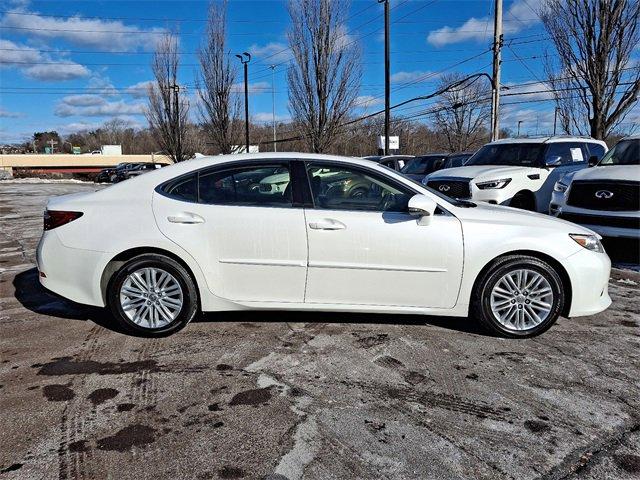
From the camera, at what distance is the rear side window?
413 cm

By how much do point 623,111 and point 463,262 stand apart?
11.9m

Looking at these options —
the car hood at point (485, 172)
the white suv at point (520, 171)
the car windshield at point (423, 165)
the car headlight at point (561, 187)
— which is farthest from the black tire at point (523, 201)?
the car windshield at point (423, 165)

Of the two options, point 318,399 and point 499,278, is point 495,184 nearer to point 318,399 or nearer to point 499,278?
point 499,278

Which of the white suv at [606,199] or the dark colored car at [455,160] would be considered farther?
the dark colored car at [455,160]

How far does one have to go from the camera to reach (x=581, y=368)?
357 centimetres

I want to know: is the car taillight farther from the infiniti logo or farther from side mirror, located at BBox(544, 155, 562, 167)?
side mirror, located at BBox(544, 155, 562, 167)

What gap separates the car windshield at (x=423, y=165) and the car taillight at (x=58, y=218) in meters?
11.4

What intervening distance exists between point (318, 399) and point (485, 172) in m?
6.87

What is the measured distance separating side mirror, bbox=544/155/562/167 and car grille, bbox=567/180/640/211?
2.55 meters

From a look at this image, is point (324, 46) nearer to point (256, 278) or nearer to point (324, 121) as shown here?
point (324, 121)

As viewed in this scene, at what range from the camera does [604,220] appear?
6418 mm

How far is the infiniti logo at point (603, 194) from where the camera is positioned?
6.45 metres

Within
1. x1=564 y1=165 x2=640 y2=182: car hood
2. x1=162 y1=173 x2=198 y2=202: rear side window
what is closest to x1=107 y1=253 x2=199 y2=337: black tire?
x1=162 y1=173 x2=198 y2=202: rear side window

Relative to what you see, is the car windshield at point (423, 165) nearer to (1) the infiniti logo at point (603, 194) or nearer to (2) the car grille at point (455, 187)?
(2) the car grille at point (455, 187)
